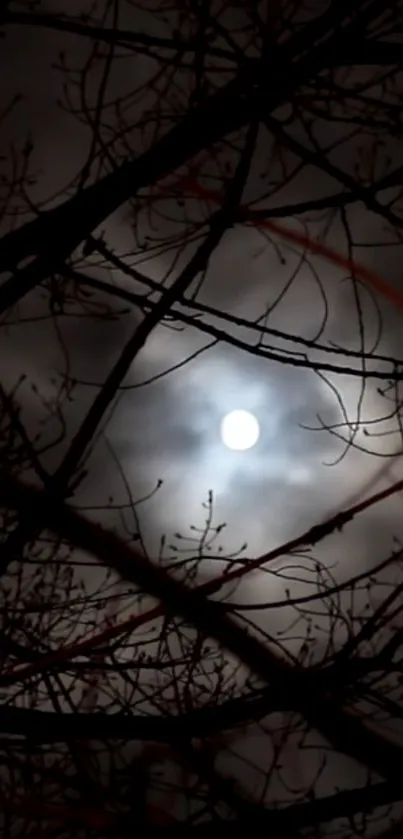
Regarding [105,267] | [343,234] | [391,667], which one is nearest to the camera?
[391,667]

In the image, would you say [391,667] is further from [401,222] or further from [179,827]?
[401,222]

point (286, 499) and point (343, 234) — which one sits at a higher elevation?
point (343, 234)

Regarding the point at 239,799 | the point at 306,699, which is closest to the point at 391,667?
the point at 306,699

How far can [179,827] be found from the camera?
1.04 m

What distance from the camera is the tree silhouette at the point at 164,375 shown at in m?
1.01

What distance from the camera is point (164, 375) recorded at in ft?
4.56

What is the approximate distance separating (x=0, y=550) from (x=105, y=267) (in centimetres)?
40

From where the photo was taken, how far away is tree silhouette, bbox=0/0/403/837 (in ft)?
3.31

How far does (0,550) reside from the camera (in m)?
1.09

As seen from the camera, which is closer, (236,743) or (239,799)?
(239,799)

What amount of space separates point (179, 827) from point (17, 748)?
0.22 meters

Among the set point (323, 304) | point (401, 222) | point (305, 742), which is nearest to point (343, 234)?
point (323, 304)

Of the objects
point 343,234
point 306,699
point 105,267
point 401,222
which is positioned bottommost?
point 306,699

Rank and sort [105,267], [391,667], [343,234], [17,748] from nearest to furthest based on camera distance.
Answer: [391,667] → [17,748] → [105,267] → [343,234]
